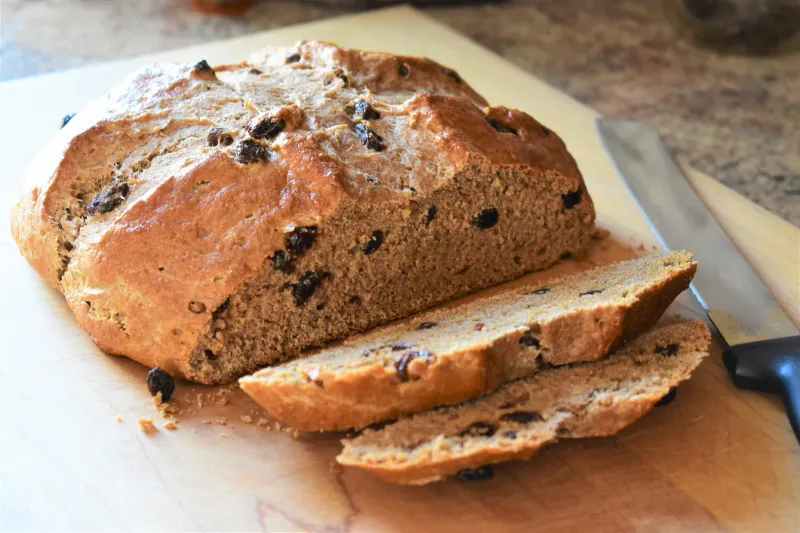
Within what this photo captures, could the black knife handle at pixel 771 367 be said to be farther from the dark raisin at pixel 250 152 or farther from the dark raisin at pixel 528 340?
the dark raisin at pixel 250 152

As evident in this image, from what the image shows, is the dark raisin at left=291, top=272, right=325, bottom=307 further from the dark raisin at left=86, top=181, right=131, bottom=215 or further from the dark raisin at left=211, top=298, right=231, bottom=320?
the dark raisin at left=86, top=181, right=131, bottom=215

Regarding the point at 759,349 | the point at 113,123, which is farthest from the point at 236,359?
the point at 759,349

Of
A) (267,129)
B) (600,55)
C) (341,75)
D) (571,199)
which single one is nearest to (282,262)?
(267,129)

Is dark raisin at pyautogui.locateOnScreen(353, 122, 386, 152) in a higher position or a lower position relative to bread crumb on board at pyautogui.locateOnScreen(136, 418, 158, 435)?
higher

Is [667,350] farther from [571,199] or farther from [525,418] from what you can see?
[571,199]

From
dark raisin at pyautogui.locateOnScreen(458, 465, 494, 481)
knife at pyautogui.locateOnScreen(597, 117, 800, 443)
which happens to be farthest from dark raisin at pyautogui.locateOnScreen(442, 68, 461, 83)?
dark raisin at pyautogui.locateOnScreen(458, 465, 494, 481)

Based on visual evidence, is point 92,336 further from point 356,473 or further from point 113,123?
point 356,473
